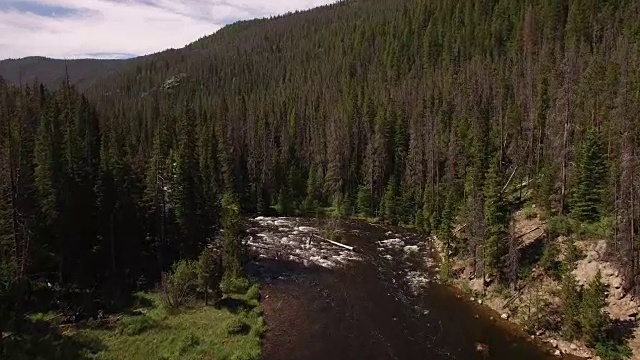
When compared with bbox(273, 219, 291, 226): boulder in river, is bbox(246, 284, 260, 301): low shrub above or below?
above

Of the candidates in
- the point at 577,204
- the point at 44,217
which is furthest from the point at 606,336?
the point at 44,217

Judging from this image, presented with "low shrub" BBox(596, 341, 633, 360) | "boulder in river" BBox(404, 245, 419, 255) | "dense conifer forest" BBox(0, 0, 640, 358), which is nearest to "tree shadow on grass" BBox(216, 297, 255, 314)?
"dense conifer forest" BBox(0, 0, 640, 358)

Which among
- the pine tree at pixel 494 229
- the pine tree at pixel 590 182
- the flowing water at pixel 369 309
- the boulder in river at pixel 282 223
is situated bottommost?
A: the boulder in river at pixel 282 223

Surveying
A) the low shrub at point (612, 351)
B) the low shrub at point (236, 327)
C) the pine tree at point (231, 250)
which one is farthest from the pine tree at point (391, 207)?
the low shrub at point (612, 351)

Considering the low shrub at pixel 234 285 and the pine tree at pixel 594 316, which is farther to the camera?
the low shrub at pixel 234 285

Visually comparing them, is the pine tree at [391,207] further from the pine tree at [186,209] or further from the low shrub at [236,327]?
the low shrub at [236,327]

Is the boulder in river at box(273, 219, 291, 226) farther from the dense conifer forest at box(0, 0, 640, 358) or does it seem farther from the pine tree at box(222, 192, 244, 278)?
the pine tree at box(222, 192, 244, 278)

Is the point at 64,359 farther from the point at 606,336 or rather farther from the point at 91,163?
the point at 606,336
